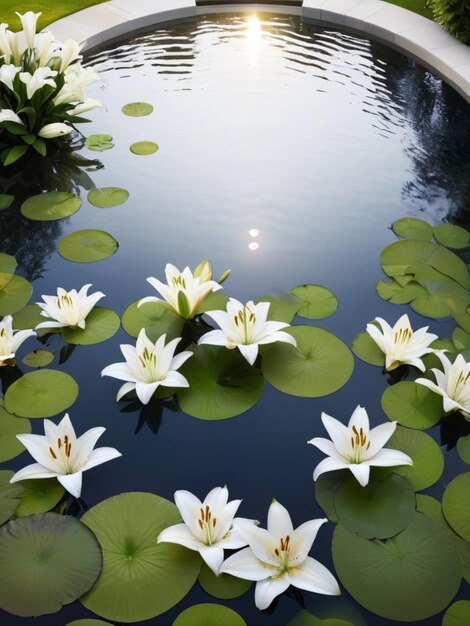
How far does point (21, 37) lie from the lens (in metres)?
5.56

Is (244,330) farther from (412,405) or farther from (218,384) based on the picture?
(412,405)

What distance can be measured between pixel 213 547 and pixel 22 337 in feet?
4.08

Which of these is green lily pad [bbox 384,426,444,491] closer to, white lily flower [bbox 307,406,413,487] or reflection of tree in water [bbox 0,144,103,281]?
white lily flower [bbox 307,406,413,487]

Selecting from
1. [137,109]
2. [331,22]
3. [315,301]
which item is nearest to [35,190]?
[137,109]

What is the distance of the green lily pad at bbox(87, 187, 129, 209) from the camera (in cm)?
383

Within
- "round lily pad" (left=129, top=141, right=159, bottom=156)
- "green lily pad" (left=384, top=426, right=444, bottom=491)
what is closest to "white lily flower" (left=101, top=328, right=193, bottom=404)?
"green lily pad" (left=384, top=426, right=444, bottom=491)

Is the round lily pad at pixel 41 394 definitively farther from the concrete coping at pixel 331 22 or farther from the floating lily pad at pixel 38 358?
the concrete coping at pixel 331 22

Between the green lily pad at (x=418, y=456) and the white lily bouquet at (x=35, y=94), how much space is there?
293cm

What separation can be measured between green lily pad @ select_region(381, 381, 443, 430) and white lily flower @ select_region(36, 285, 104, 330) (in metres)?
1.35

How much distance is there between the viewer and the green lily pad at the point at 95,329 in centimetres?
284

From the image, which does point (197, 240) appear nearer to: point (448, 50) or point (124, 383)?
point (124, 383)

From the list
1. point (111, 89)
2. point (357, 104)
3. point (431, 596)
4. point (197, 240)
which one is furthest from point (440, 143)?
point (431, 596)

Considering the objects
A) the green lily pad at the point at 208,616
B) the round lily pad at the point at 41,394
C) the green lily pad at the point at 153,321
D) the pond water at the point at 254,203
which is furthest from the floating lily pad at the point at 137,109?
the green lily pad at the point at 208,616

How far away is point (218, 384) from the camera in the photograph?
2.59 meters
